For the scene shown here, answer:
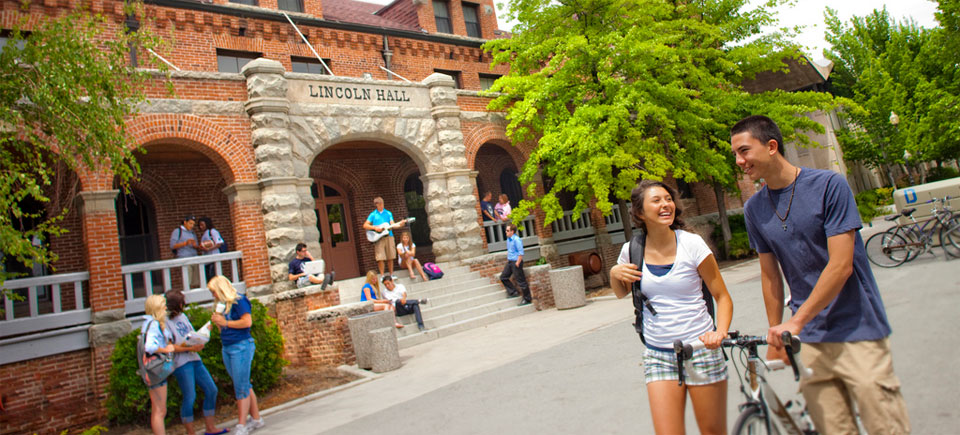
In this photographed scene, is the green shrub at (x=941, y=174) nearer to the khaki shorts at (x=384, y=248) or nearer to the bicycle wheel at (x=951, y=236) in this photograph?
the bicycle wheel at (x=951, y=236)

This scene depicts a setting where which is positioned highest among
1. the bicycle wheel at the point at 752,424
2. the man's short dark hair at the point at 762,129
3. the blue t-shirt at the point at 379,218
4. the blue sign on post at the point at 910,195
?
the blue t-shirt at the point at 379,218

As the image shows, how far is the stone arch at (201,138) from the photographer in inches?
436

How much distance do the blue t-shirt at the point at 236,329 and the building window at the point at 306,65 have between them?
12.1m

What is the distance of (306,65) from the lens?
17.3 metres

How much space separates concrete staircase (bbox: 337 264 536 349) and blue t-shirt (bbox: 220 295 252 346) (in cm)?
484

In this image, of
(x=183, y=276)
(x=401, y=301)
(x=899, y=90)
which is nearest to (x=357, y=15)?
(x=183, y=276)

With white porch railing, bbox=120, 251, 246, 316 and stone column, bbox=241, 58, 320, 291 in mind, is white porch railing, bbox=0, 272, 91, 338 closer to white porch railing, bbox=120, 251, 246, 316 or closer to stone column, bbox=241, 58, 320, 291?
white porch railing, bbox=120, 251, 246, 316

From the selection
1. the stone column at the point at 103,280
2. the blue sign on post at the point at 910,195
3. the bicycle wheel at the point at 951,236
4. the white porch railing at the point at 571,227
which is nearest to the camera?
the stone column at the point at 103,280

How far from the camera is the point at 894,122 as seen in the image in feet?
86.3

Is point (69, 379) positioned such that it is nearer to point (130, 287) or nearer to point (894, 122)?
point (130, 287)

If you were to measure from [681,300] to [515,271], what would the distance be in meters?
10.5

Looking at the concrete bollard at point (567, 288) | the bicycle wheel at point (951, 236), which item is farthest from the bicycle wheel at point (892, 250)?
the concrete bollard at point (567, 288)

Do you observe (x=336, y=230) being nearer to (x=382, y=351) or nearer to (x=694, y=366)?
(x=382, y=351)

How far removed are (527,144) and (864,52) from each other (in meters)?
22.7
